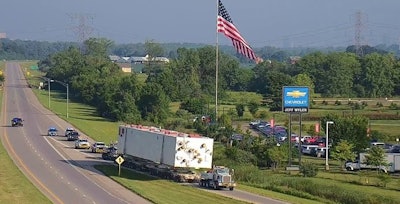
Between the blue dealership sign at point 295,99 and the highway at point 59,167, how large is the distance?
18.6m

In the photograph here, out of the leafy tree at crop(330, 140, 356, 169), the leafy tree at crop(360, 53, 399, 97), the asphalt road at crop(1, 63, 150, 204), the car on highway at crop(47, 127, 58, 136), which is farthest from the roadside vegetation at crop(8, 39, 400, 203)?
the asphalt road at crop(1, 63, 150, 204)

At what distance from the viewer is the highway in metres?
48.8

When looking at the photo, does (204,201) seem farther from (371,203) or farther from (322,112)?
(322,112)

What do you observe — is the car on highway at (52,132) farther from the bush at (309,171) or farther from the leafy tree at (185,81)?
the leafy tree at (185,81)

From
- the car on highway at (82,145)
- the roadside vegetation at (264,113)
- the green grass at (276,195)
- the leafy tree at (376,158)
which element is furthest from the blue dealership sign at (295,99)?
the car on highway at (82,145)

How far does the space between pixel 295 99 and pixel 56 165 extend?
2476cm

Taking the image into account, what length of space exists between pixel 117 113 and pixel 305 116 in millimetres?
29368

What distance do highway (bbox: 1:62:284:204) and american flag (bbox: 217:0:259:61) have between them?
15.9 metres

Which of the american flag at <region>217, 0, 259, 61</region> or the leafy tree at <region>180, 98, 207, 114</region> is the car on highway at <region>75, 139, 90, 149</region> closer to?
the american flag at <region>217, 0, 259, 61</region>

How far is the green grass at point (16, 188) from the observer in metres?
45.8

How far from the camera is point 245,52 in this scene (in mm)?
67938

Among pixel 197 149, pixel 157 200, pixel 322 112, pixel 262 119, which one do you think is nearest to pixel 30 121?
pixel 262 119

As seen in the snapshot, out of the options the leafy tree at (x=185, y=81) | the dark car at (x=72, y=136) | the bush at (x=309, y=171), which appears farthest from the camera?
the leafy tree at (x=185, y=81)

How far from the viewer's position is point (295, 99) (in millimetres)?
78062
